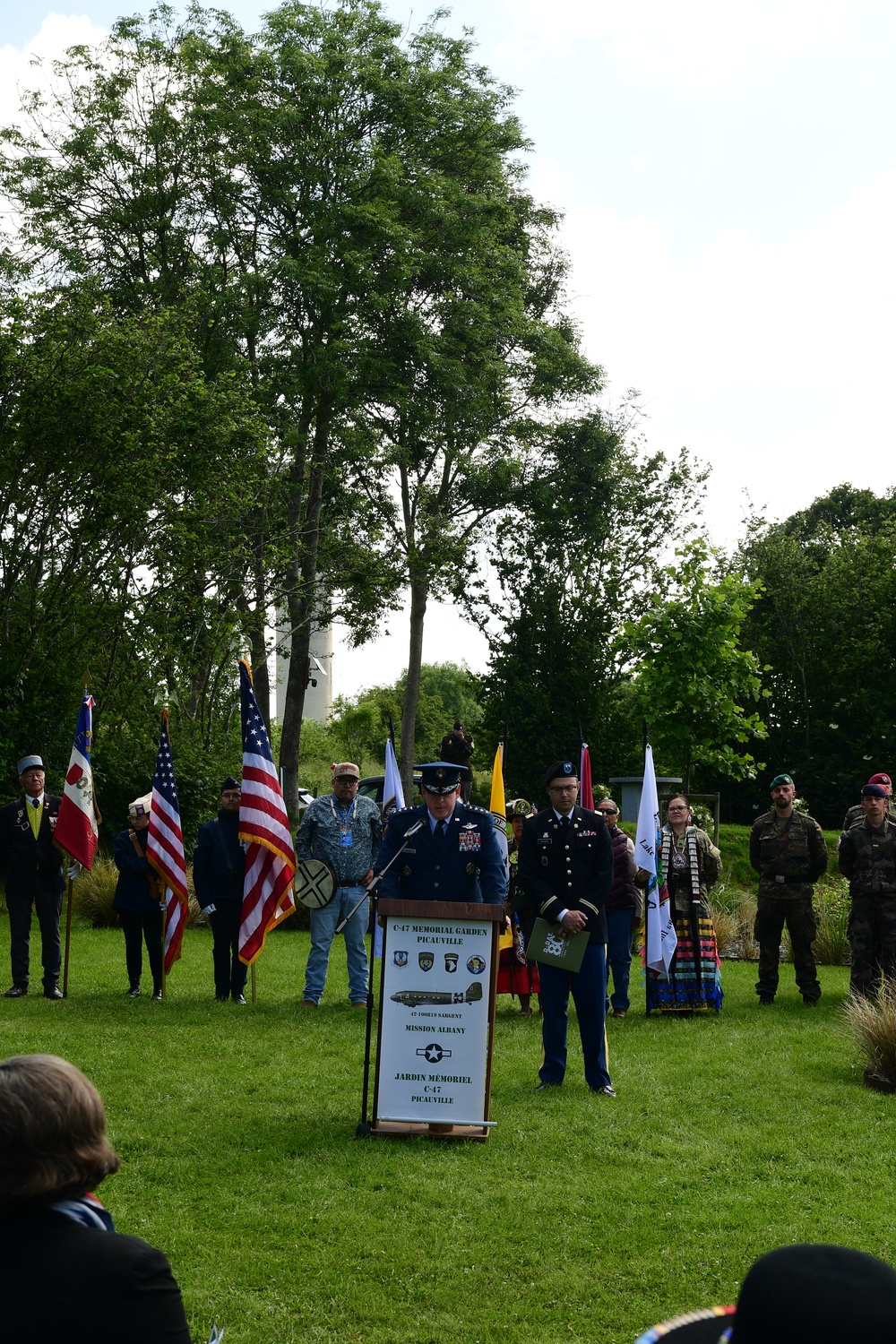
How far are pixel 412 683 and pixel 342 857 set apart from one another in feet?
78.5

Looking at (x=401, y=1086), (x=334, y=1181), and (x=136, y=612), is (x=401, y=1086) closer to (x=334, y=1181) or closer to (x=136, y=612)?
(x=334, y=1181)

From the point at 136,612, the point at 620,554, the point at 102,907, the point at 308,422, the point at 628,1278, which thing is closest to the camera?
the point at 628,1278

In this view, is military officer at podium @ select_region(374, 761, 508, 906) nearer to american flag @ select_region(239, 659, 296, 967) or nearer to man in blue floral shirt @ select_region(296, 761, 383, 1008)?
american flag @ select_region(239, 659, 296, 967)

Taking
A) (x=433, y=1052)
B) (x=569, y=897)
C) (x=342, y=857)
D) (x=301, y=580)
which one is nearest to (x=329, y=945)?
(x=342, y=857)

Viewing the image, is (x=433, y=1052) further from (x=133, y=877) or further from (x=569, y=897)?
(x=133, y=877)

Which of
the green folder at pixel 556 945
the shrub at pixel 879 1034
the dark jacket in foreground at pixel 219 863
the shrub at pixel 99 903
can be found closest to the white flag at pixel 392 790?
the dark jacket in foreground at pixel 219 863

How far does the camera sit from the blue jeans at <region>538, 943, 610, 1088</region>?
27.4ft

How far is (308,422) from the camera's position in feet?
102

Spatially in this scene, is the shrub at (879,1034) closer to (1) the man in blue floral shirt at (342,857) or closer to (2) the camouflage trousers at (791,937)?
(2) the camouflage trousers at (791,937)

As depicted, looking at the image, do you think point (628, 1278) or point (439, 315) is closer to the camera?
point (628, 1278)

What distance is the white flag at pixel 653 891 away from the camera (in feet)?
38.6

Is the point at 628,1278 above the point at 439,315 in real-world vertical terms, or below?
below

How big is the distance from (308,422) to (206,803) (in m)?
12.7

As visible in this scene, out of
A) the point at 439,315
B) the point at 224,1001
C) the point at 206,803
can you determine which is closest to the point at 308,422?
the point at 439,315
